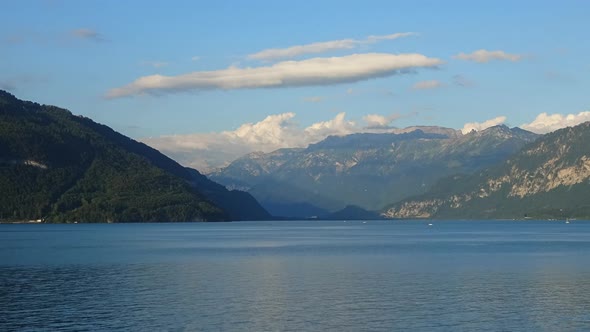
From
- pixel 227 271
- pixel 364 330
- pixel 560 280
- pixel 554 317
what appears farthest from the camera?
pixel 227 271

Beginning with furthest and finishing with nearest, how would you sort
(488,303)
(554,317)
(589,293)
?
1. (589,293)
2. (488,303)
3. (554,317)

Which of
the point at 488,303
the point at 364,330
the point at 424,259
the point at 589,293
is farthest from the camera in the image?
the point at 424,259

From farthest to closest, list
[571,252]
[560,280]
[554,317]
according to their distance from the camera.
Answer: [571,252] → [560,280] → [554,317]

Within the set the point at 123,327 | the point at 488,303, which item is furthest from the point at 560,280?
the point at 123,327

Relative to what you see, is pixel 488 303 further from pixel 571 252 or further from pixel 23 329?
pixel 571 252

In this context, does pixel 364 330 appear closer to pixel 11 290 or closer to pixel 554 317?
pixel 554 317

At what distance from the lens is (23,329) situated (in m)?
73.8

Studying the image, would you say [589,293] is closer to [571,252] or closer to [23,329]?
[23,329]

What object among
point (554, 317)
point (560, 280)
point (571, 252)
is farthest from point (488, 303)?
point (571, 252)

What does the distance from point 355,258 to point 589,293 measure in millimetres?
65199

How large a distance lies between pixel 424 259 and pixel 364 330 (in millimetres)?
85298

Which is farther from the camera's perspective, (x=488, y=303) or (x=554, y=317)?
(x=488, y=303)

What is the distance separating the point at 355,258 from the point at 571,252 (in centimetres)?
5067

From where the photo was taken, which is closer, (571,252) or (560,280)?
(560,280)
